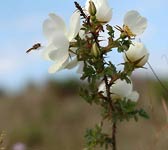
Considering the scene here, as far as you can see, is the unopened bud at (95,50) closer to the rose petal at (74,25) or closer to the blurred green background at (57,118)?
the rose petal at (74,25)

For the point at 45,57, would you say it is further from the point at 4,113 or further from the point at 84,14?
the point at 4,113

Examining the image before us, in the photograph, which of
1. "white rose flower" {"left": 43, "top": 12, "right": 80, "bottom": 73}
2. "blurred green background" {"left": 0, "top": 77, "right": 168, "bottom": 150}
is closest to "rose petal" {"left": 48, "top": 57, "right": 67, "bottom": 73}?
"white rose flower" {"left": 43, "top": 12, "right": 80, "bottom": 73}

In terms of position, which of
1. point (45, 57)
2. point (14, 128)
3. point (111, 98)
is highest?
point (14, 128)

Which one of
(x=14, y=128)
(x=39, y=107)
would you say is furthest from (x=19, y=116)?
(x=14, y=128)

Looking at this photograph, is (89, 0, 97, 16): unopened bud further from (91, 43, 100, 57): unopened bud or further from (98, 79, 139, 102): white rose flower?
(98, 79, 139, 102): white rose flower

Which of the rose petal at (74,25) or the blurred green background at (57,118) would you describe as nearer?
the rose petal at (74,25)

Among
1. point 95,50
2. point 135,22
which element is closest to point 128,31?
point 135,22

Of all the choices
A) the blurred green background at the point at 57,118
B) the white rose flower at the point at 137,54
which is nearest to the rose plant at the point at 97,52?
the white rose flower at the point at 137,54
